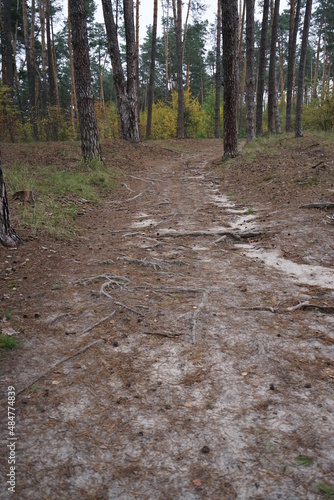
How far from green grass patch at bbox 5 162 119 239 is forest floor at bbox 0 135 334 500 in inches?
17.2

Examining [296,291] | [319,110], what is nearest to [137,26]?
[319,110]

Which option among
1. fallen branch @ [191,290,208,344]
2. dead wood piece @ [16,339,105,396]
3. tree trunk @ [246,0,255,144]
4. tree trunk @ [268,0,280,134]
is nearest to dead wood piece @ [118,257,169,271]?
fallen branch @ [191,290,208,344]

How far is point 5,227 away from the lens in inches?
193

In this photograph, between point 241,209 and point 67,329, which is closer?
point 67,329

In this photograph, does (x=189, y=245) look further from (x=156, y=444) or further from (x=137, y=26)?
(x=137, y=26)

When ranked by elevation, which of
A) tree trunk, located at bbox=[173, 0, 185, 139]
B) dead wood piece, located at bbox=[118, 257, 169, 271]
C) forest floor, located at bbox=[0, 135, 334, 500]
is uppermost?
tree trunk, located at bbox=[173, 0, 185, 139]

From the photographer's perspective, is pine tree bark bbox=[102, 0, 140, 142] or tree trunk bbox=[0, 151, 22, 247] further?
pine tree bark bbox=[102, 0, 140, 142]

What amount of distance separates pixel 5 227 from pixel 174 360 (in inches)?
131

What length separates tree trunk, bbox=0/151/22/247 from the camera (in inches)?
185

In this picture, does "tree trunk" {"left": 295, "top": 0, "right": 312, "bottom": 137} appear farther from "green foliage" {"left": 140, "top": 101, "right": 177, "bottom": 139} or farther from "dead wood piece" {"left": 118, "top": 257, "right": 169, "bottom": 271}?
"green foliage" {"left": 140, "top": 101, "right": 177, "bottom": 139}

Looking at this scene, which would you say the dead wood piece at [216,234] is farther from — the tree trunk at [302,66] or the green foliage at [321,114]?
the green foliage at [321,114]

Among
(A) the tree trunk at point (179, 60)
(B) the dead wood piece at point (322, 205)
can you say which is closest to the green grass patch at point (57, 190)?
(B) the dead wood piece at point (322, 205)

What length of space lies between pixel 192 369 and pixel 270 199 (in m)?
5.94

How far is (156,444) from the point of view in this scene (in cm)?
207
